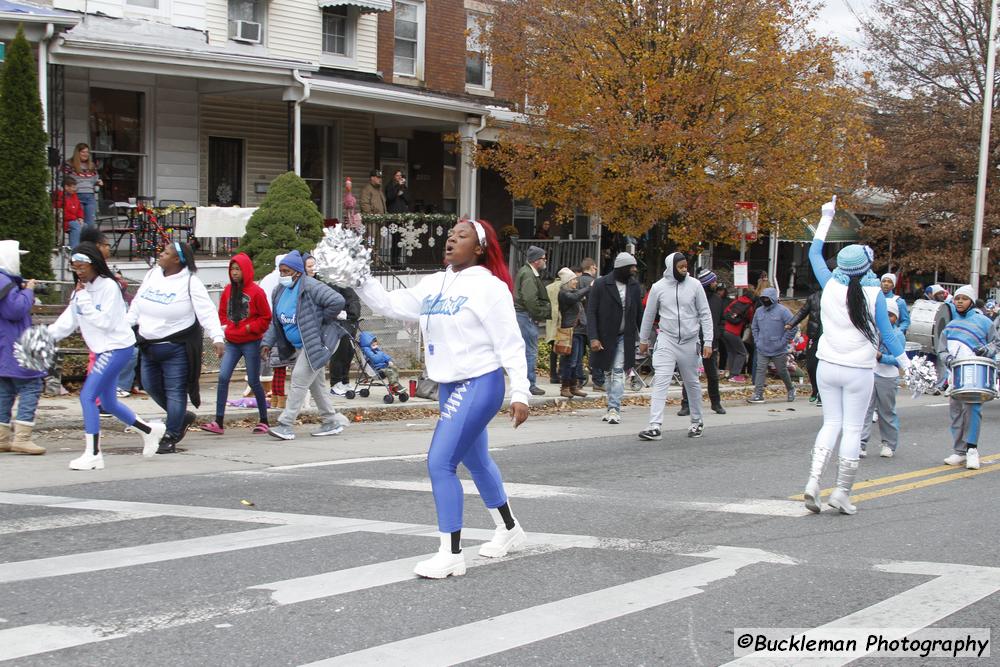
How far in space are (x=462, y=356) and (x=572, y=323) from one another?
9916 millimetres

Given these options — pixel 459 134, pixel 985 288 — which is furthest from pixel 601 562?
pixel 985 288

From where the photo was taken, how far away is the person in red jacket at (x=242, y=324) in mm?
11414

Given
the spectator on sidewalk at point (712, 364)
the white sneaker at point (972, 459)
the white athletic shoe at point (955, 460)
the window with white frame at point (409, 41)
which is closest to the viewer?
the white sneaker at point (972, 459)

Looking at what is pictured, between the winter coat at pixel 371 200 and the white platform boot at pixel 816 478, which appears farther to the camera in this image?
the winter coat at pixel 371 200

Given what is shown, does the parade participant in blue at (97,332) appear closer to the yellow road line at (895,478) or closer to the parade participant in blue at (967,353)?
the yellow road line at (895,478)

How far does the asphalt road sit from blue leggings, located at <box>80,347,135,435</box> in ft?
1.70

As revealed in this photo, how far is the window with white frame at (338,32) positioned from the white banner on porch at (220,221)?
631 cm

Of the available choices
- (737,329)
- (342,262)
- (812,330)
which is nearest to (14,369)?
(342,262)

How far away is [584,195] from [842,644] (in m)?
16.7

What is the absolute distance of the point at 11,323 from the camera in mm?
9445

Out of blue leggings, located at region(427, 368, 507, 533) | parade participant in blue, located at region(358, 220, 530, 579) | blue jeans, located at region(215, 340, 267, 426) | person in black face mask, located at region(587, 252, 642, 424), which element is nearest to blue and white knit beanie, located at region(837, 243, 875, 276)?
parade participant in blue, located at region(358, 220, 530, 579)

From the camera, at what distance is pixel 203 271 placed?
1880 cm

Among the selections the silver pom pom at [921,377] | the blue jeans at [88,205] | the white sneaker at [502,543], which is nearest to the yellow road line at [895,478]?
the silver pom pom at [921,377]

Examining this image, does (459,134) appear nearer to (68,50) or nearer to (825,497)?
(68,50)
